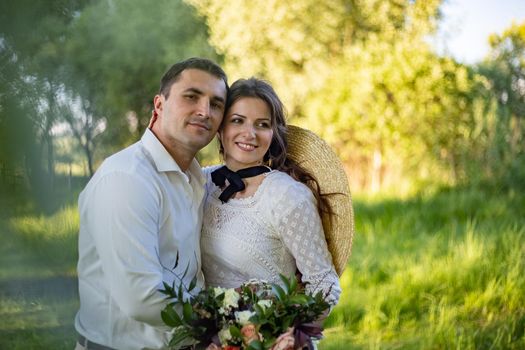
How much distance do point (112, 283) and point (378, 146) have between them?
8464mm

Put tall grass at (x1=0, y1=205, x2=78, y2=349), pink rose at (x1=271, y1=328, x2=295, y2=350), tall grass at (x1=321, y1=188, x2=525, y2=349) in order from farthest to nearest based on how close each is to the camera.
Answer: tall grass at (x1=321, y1=188, x2=525, y2=349), tall grass at (x1=0, y1=205, x2=78, y2=349), pink rose at (x1=271, y1=328, x2=295, y2=350)

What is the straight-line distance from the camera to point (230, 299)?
5.76 feet

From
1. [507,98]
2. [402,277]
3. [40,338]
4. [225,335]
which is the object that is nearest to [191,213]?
[225,335]

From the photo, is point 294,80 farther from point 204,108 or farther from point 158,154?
point 158,154

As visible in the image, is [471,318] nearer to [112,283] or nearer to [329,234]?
[329,234]

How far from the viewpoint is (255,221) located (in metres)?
2.31

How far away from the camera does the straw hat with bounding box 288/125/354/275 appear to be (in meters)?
2.43

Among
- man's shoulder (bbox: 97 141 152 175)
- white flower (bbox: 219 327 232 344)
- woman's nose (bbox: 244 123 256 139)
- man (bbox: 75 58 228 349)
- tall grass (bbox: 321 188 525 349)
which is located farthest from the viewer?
tall grass (bbox: 321 188 525 349)

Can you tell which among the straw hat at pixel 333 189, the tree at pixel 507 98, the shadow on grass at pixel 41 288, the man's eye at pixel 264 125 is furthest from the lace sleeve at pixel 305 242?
the tree at pixel 507 98

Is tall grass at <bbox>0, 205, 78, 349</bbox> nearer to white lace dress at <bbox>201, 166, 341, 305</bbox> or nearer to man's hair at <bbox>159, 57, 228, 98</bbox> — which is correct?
white lace dress at <bbox>201, 166, 341, 305</bbox>

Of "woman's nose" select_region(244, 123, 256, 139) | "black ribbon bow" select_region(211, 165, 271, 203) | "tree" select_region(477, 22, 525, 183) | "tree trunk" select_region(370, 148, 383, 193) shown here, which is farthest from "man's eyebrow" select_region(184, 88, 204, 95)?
"tree trunk" select_region(370, 148, 383, 193)

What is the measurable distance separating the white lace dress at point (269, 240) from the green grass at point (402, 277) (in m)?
0.58

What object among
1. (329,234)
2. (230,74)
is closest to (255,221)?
(329,234)

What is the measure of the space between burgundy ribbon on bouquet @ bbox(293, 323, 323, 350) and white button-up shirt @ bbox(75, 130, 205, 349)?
41cm
